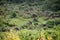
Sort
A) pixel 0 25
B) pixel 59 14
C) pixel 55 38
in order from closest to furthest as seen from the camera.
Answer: pixel 55 38 → pixel 0 25 → pixel 59 14

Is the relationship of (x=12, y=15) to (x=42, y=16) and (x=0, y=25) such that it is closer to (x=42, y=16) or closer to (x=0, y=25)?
(x=42, y=16)

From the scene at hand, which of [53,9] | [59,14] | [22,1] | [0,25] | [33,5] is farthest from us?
[22,1]

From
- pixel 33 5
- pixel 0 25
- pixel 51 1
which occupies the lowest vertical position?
pixel 33 5

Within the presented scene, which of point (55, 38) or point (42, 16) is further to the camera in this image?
point (42, 16)

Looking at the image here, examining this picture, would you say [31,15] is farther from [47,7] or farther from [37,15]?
[47,7]

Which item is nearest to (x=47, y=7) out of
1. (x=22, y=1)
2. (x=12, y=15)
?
(x=12, y=15)

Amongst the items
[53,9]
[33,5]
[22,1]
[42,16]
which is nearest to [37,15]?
[42,16]

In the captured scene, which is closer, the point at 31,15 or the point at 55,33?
the point at 55,33

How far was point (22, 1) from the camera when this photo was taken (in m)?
36.2

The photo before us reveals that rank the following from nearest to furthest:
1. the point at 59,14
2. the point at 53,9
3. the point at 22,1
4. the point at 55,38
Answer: the point at 55,38
the point at 59,14
the point at 53,9
the point at 22,1

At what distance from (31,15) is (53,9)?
3.76 m

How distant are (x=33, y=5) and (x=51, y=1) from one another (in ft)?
20.9

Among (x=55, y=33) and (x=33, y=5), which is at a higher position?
(x=55, y=33)

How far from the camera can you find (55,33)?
13484mm
